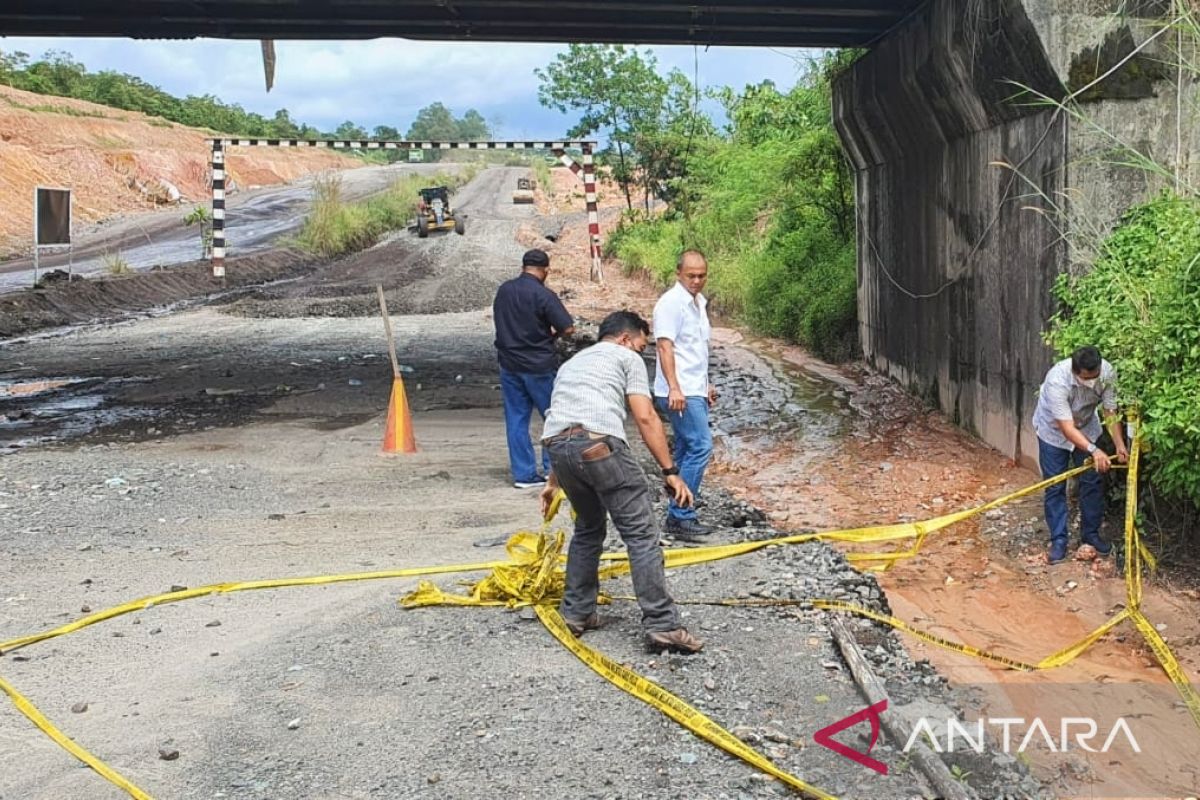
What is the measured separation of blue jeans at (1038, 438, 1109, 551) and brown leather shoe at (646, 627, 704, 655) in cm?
318

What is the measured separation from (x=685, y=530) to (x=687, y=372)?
0.99 meters

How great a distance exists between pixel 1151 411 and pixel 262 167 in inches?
2363

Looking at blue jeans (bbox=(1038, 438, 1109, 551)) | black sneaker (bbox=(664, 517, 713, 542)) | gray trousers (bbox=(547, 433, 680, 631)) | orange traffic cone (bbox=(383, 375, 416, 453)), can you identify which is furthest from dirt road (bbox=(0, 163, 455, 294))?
blue jeans (bbox=(1038, 438, 1109, 551))

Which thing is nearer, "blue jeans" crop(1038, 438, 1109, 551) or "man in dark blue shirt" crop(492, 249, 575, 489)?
"blue jeans" crop(1038, 438, 1109, 551)

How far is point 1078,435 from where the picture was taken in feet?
22.4

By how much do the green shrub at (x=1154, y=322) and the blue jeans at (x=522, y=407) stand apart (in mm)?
3747

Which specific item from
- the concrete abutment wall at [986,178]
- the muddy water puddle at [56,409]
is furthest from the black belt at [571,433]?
the muddy water puddle at [56,409]

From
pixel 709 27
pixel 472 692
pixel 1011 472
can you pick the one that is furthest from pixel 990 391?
pixel 472 692

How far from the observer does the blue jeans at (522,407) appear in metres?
8.98

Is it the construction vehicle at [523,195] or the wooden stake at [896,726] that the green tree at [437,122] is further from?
the wooden stake at [896,726]

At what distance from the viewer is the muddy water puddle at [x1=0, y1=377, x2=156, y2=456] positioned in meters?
11.6

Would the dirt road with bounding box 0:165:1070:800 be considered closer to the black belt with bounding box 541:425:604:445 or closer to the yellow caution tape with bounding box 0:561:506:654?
the yellow caution tape with bounding box 0:561:506:654

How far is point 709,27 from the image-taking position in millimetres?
13805

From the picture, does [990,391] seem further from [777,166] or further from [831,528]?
[777,166]
